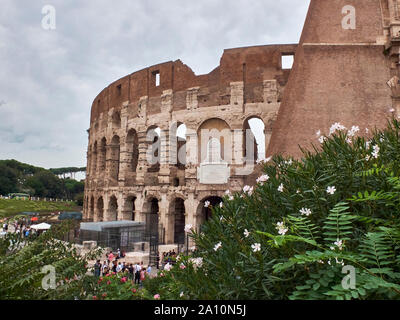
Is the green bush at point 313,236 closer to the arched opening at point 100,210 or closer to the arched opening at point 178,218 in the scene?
the arched opening at point 178,218

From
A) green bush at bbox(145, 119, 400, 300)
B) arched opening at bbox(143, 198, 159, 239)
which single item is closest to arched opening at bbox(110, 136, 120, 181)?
arched opening at bbox(143, 198, 159, 239)

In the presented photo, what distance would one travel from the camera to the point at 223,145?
55.3ft

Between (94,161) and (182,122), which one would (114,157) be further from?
(182,122)

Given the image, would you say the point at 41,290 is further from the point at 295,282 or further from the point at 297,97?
the point at 297,97

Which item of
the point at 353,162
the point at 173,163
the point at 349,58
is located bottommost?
the point at 353,162

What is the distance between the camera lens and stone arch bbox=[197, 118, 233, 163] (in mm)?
16725

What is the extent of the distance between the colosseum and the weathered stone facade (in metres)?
0.06

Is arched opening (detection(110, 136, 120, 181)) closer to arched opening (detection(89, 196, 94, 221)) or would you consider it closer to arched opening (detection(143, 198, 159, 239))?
arched opening (detection(89, 196, 94, 221))

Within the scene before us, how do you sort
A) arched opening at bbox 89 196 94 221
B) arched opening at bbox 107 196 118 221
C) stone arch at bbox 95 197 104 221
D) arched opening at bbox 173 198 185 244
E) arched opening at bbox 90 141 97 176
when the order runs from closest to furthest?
1. arched opening at bbox 173 198 185 244
2. arched opening at bbox 107 196 118 221
3. stone arch at bbox 95 197 104 221
4. arched opening at bbox 89 196 94 221
5. arched opening at bbox 90 141 97 176

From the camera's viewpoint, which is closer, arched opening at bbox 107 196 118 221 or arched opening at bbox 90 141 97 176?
arched opening at bbox 107 196 118 221

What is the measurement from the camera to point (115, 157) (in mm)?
21438

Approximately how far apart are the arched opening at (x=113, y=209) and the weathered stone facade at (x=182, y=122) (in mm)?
75
